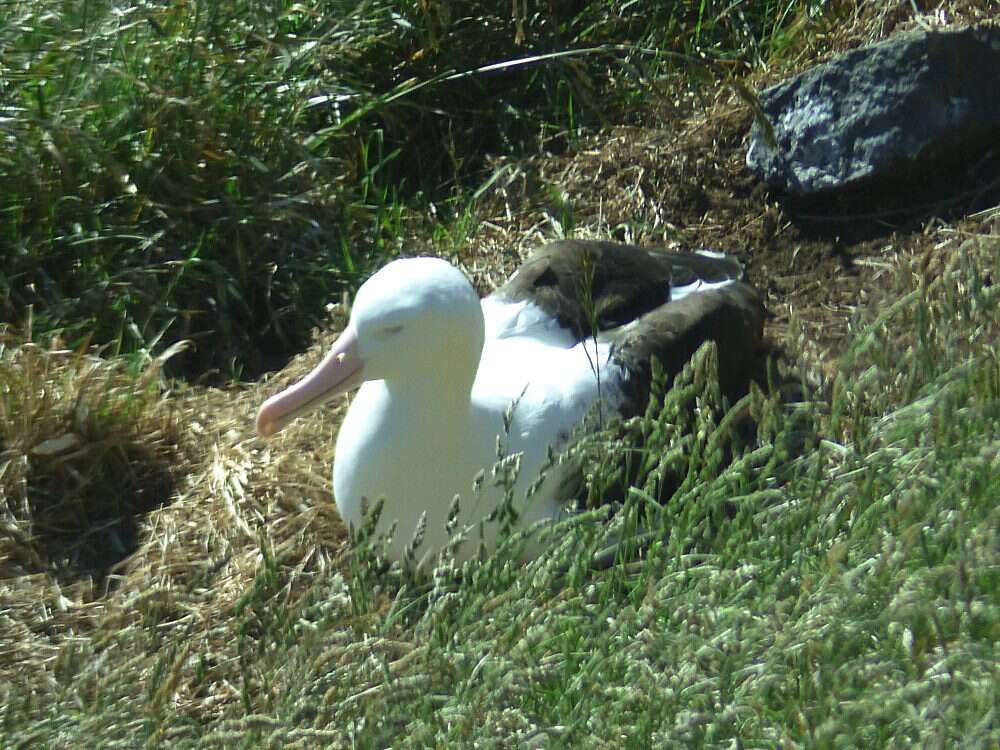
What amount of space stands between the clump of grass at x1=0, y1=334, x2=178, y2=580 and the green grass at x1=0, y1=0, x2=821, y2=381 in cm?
30

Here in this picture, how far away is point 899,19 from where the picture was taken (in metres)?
4.90

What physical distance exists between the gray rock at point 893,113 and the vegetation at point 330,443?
29 cm

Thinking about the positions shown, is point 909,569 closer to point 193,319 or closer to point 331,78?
point 193,319

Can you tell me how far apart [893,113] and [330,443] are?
1986mm

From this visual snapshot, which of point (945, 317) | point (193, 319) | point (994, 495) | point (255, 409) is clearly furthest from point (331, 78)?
point (994, 495)

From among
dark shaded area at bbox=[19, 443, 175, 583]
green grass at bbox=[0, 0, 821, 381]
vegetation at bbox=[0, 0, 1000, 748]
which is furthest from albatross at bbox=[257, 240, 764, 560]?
green grass at bbox=[0, 0, 821, 381]

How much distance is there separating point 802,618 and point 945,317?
0.80 m

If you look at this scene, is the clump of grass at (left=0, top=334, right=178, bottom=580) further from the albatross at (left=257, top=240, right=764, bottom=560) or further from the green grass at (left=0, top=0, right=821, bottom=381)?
the albatross at (left=257, top=240, right=764, bottom=560)

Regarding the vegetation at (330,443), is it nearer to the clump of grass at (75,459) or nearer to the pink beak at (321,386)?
the clump of grass at (75,459)

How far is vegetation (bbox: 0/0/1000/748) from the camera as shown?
6.05ft

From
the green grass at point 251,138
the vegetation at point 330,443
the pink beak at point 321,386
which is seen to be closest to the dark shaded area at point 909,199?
the vegetation at point 330,443

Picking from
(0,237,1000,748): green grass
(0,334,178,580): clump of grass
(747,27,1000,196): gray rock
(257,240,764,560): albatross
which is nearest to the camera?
(0,237,1000,748): green grass

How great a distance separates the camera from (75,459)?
3.43 m

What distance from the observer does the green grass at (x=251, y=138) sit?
398cm
